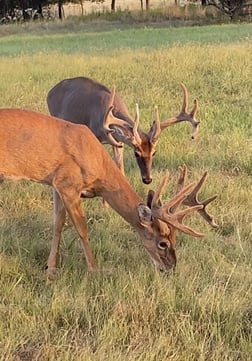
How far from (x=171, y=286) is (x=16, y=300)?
1.04 m

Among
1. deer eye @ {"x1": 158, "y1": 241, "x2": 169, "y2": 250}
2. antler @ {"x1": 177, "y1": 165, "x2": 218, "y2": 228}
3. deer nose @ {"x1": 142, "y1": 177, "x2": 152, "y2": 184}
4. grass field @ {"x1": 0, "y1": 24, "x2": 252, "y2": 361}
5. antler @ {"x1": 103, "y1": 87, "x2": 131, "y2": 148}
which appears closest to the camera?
grass field @ {"x1": 0, "y1": 24, "x2": 252, "y2": 361}

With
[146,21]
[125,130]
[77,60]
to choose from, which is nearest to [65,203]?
[125,130]

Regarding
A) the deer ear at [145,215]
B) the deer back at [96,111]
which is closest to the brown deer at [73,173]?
the deer ear at [145,215]

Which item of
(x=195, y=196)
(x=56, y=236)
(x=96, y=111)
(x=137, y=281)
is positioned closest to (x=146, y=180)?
(x=96, y=111)

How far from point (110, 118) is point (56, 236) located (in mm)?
2094

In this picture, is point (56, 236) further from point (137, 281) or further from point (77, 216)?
point (137, 281)

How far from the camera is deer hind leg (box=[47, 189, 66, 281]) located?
516cm

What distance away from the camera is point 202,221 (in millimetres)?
6148

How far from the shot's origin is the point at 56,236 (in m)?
5.56

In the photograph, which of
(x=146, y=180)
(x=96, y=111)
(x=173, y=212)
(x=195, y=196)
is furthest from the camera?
(x=96, y=111)

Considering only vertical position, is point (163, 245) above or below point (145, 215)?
below

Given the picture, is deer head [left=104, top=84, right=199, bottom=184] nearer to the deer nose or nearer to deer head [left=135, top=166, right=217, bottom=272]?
the deer nose

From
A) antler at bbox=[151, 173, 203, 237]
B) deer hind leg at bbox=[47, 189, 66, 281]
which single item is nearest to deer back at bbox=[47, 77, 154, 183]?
deer hind leg at bbox=[47, 189, 66, 281]

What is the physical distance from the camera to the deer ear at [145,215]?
→ 5148mm
